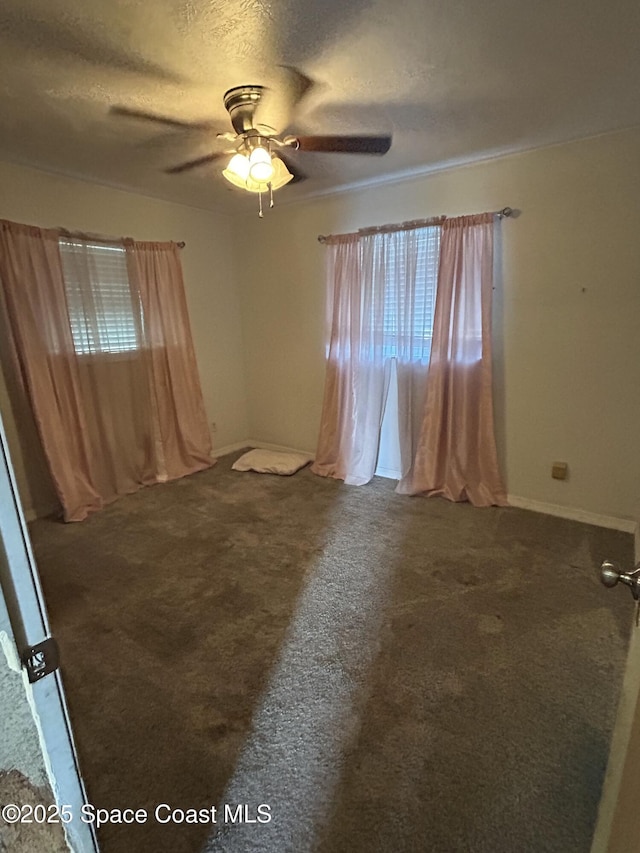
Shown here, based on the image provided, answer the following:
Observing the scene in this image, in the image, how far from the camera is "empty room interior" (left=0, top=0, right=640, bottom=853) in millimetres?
1349

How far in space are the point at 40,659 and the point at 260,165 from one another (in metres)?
1.93

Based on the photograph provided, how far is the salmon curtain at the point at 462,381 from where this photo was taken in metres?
2.85

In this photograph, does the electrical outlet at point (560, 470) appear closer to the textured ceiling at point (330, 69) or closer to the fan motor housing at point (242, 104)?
the textured ceiling at point (330, 69)

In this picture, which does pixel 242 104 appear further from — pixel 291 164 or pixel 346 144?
pixel 291 164

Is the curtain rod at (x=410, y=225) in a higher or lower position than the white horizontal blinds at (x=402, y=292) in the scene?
higher

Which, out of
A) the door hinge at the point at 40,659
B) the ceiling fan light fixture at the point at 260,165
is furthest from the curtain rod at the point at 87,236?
the door hinge at the point at 40,659

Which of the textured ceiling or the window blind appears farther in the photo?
the window blind

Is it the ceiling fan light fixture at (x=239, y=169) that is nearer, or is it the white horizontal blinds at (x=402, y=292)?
the ceiling fan light fixture at (x=239, y=169)

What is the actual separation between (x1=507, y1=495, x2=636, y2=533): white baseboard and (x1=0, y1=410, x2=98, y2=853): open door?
115 inches

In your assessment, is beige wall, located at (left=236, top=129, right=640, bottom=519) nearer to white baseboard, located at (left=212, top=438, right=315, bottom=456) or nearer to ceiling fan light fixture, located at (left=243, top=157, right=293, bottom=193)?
ceiling fan light fixture, located at (left=243, top=157, right=293, bottom=193)

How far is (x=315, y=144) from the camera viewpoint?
1.88 metres

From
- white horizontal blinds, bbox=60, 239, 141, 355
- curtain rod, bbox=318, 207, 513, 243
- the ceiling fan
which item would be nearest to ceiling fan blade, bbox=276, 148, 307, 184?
the ceiling fan

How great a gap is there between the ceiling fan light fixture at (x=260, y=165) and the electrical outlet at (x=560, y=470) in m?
2.41

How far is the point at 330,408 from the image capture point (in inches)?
145
